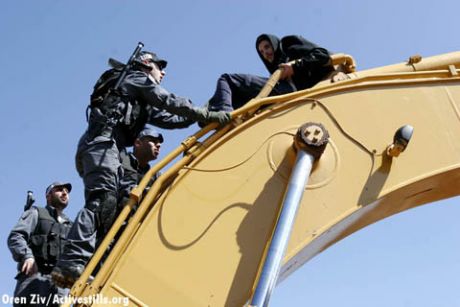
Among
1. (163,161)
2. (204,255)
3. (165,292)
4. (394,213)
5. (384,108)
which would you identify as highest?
(384,108)

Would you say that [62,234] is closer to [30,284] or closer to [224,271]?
[30,284]

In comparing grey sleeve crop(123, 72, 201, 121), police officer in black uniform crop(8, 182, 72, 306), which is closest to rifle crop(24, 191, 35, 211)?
police officer in black uniform crop(8, 182, 72, 306)

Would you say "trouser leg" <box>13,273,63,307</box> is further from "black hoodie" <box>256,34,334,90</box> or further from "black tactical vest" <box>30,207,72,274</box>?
"black hoodie" <box>256,34,334,90</box>

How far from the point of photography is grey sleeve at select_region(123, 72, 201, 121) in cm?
447

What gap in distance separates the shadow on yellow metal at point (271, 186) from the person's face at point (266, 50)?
1.11m

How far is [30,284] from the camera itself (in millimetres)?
4941

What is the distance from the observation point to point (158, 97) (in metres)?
4.64

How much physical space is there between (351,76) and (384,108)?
0.40m

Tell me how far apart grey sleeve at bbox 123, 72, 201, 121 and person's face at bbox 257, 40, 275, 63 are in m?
1.26

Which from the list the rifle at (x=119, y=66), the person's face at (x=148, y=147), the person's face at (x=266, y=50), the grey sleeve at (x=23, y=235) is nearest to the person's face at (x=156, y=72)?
the rifle at (x=119, y=66)

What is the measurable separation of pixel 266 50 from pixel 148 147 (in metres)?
1.34

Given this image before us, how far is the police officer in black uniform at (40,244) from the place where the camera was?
479 centimetres

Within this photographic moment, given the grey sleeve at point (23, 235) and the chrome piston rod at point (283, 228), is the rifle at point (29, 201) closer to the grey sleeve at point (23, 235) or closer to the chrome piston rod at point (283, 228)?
the grey sleeve at point (23, 235)

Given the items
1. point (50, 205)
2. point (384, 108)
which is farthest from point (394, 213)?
point (50, 205)
